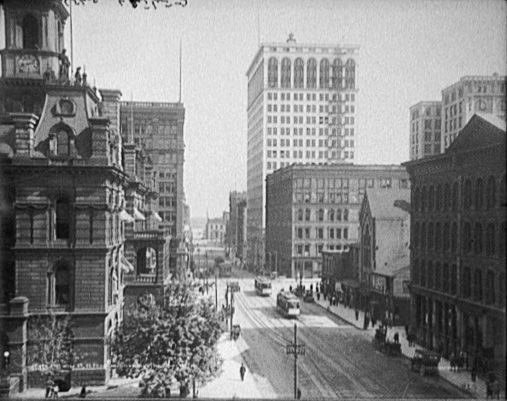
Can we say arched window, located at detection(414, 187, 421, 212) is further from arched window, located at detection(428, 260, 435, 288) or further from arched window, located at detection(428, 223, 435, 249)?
arched window, located at detection(428, 260, 435, 288)

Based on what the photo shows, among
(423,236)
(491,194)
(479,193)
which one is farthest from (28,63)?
(423,236)

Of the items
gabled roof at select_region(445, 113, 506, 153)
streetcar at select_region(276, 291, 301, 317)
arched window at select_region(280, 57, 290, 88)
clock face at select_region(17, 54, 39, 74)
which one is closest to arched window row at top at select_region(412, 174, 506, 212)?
gabled roof at select_region(445, 113, 506, 153)

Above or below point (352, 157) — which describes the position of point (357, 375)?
below

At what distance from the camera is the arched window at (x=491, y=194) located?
57.4ft

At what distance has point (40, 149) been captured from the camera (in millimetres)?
16516

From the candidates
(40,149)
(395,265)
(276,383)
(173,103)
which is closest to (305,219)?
(395,265)

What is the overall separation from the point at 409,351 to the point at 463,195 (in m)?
7.05

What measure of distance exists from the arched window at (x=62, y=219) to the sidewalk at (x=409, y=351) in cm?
1309

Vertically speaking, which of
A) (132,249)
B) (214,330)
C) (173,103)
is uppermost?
(173,103)

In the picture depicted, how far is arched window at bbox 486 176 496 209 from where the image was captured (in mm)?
17484

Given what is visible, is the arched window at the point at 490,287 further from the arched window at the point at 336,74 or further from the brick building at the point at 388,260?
the arched window at the point at 336,74

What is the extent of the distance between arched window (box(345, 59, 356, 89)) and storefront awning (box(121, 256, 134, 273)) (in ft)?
34.2

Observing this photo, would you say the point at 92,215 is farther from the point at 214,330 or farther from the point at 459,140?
the point at 459,140

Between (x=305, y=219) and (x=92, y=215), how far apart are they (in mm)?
10703
